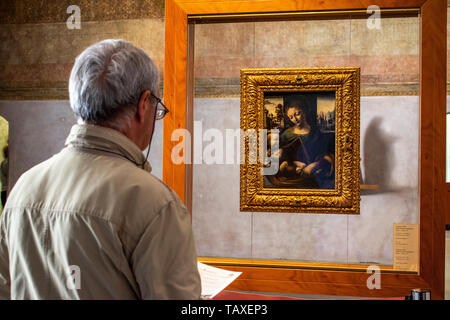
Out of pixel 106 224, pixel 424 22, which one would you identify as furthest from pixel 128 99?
pixel 424 22

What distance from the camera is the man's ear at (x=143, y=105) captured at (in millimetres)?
1225

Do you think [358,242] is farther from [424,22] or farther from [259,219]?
[424,22]

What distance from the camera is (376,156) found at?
8.30ft

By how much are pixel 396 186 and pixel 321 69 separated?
862 mm

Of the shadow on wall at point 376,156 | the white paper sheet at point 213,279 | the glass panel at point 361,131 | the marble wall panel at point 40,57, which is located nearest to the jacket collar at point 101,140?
the white paper sheet at point 213,279

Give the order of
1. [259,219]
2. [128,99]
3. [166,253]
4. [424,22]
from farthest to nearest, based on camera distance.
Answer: [259,219], [424,22], [128,99], [166,253]

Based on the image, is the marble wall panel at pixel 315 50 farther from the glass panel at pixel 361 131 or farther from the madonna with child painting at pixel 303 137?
the madonna with child painting at pixel 303 137

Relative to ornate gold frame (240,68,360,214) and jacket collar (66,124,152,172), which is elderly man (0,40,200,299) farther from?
ornate gold frame (240,68,360,214)

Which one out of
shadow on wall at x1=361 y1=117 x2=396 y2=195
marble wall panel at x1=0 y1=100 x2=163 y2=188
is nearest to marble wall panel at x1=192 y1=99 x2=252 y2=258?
shadow on wall at x1=361 y1=117 x2=396 y2=195

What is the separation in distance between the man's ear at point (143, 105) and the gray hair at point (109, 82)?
11 millimetres

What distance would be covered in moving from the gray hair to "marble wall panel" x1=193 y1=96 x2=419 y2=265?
58.8 inches

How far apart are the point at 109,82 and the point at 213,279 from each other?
146 centimetres

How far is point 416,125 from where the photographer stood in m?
2.50

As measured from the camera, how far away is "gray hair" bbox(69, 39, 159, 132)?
3.80 feet
